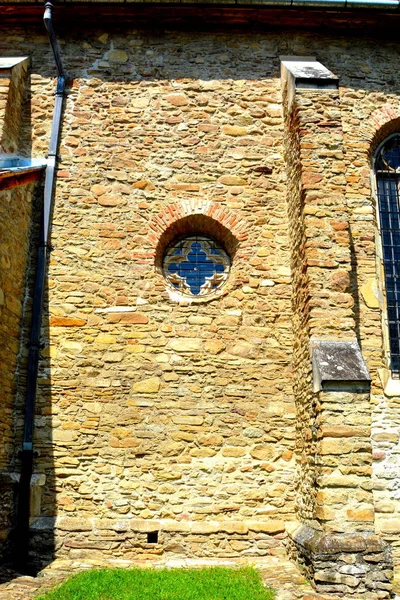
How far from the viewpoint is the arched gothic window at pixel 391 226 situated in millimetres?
7258

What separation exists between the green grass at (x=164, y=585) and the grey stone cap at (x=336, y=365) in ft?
6.98

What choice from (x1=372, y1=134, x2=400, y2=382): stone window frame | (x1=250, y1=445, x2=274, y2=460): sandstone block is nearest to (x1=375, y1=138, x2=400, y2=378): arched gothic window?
(x1=372, y1=134, x2=400, y2=382): stone window frame

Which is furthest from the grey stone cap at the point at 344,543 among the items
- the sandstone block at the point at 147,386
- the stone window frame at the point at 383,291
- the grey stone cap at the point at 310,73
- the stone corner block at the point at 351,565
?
the grey stone cap at the point at 310,73

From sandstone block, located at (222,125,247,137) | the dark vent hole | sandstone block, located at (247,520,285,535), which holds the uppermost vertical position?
sandstone block, located at (222,125,247,137)

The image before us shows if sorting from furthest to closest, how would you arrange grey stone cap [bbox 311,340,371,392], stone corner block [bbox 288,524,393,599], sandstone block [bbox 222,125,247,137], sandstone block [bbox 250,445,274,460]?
sandstone block [bbox 222,125,247,137]
sandstone block [bbox 250,445,274,460]
grey stone cap [bbox 311,340,371,392]
stone corner block [bbox 288,524,393,599]

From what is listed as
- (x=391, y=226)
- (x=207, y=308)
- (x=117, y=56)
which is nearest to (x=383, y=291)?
(x=391, y=226)

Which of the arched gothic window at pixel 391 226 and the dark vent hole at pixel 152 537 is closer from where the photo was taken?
the dark vent hole at pixel 152 537

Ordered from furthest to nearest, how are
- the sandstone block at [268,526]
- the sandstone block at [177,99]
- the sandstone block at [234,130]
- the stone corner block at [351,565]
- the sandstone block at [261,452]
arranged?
the sandstone block at [177,99]
the sandstone block at [234,130]
the sandstone block at [261,452]
the sandstone block at [268,526]
the stone corner block at [351,565]

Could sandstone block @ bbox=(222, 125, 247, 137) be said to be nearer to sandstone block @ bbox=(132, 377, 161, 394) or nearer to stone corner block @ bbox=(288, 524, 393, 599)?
sandstone block @ bbox=(132, 377, 161, 394)

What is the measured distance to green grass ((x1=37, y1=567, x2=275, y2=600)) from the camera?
466 cm

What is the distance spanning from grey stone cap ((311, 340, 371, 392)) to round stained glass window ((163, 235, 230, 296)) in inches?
74.8

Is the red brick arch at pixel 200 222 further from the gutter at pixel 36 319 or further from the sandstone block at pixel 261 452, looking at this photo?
the sandstone block at pixel 261 452

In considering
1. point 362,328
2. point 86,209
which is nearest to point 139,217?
→ point 86,209

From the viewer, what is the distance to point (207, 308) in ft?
23.2
